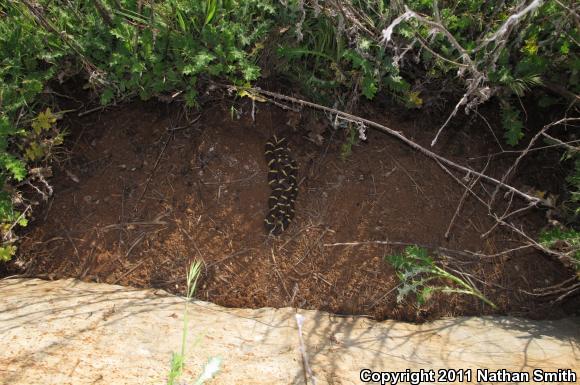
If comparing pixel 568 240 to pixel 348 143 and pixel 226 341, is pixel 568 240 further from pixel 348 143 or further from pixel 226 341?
pixel 226 341

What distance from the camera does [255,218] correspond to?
149 inches

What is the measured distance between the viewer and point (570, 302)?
3529 millimetres

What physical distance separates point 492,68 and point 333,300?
7.18 ft

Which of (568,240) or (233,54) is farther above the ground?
(233,54)

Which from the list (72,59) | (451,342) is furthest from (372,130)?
(72,59)

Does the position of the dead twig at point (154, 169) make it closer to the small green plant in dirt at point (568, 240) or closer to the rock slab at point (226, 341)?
the rock slab at point (226, 341)

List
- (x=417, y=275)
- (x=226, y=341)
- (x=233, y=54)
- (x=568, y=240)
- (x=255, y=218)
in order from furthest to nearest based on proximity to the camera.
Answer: (x=255, y=218) → (x=417, y=275) → (x=233, y=54) → (x=568, y=240) → (x=226, y=341)

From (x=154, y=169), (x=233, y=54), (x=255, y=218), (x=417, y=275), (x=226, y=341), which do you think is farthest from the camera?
(x=154, y=169)

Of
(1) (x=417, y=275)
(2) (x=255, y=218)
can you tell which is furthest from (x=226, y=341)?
(1) (x=417, y=275)

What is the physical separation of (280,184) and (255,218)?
38 centimetres

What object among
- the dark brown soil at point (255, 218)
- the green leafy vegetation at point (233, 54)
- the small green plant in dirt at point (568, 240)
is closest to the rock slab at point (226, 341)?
the dark brown soil at point (255, 218)

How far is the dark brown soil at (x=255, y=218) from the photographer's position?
3531mm

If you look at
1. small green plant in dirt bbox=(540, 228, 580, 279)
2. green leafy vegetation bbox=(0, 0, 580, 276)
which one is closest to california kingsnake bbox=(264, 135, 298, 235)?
green leafy vegetation bbox=(0, 0, 580, 276)

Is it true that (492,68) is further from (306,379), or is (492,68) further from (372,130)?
(306,379)
